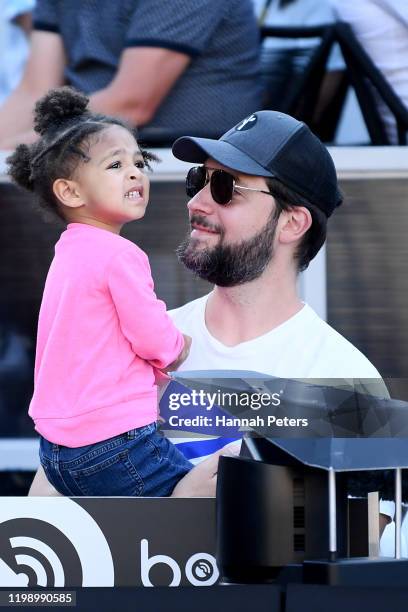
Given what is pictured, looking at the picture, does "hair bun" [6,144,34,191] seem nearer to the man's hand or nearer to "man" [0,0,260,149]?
the man's hand

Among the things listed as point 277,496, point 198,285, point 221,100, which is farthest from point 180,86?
point 277,496

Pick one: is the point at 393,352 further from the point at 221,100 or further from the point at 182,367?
the point at 182,367

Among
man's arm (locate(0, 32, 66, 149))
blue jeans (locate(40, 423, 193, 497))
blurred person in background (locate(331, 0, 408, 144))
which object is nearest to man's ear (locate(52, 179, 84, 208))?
blue jeans (locate(40, 423, 193, 497))

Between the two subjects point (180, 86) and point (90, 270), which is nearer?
point (90, 270)

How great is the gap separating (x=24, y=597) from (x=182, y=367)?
651 mm

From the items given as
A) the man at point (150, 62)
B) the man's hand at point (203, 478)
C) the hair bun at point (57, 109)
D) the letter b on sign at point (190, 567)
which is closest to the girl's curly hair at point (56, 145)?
the hair bun at point (57, 109)

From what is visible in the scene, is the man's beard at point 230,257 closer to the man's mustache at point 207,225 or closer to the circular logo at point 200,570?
the man's mustache at point 207,225

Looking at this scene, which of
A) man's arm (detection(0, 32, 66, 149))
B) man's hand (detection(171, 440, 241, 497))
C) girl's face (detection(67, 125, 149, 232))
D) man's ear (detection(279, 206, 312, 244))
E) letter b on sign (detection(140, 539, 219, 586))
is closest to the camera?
letter b on sign (detection(140, 539, 219, 586))

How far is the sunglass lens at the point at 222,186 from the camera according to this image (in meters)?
2.52

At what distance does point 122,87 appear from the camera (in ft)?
11.9

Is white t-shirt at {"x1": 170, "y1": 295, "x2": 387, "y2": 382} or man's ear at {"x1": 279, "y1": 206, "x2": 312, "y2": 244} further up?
man's ear at {"x1": 279, "y1": 206, "x2": 312, "y2": 244}

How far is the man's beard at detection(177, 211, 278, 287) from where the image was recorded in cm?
251

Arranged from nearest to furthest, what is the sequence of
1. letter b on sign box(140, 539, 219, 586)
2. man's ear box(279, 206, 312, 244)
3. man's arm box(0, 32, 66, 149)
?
1. letter b on sign box(140, 539, 219, 586)
2. man's ear box(279, 206, 312, 244)
3. man's arm box(0, 32, 66, 149)

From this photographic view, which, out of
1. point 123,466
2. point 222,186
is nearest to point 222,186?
point 222,186
